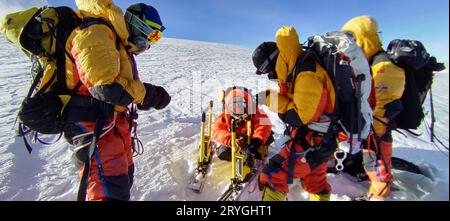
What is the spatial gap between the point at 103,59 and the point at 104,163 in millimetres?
938

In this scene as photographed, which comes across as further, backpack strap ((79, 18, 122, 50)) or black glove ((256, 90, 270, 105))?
black glove ((256, 90, 270, 105))

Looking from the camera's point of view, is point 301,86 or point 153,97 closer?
point 301,86

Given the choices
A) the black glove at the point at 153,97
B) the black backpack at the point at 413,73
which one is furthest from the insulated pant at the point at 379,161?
the black glove at the point at 153,97

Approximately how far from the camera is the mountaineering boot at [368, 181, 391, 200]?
358cm

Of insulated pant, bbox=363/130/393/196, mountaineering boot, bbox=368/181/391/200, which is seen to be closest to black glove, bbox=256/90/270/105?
insulated pant, bbox=363/130/393/196

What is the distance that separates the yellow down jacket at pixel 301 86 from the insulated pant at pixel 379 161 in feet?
4.59

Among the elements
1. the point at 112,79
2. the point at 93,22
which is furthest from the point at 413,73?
the point at 93,22

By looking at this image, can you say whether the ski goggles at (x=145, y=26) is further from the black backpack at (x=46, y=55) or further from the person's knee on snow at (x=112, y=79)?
the black backpack at (x=46, y=55)

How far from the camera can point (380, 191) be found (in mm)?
3576

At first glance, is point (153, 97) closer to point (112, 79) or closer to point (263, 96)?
point (112, 79)

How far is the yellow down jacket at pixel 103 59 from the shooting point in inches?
87.2

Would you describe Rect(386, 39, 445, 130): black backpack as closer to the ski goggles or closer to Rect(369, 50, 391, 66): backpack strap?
Rect(369, 50, 391, 66): backpack strap

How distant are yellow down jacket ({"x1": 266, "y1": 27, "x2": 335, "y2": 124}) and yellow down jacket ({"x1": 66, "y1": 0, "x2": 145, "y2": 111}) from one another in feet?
4.25
